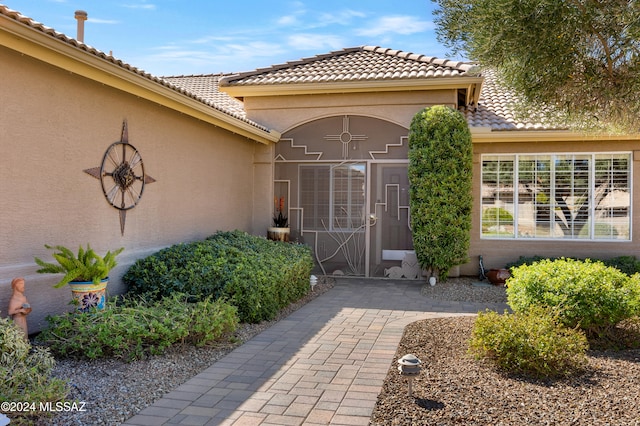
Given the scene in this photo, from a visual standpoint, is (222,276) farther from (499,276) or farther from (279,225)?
(499,276)

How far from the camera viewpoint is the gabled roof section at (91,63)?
5.28m

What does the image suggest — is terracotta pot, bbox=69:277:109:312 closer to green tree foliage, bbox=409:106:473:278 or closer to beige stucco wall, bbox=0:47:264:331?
beige stucco wall, bbox=0:47:264:331

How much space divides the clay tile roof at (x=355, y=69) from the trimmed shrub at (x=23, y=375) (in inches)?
338

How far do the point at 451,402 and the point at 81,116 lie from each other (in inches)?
216

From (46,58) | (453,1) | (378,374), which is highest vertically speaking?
(453,1)

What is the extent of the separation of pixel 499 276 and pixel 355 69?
5506mm

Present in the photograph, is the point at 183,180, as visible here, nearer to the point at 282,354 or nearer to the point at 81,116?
the point at 81,116

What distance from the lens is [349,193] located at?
484 inches

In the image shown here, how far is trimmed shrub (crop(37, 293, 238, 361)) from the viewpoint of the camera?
17.5 ft

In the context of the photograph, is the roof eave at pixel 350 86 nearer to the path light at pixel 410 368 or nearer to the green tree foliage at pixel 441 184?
the green tree foliage at pixel 441 184

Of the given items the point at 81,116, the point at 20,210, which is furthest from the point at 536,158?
the point at 20,210

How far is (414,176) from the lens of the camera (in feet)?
35.5

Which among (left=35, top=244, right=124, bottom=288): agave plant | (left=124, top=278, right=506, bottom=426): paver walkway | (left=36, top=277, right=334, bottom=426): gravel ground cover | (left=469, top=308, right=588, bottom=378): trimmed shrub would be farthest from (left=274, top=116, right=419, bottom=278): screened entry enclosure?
(left=35, top=244, right=124, bottom=288): agave plant

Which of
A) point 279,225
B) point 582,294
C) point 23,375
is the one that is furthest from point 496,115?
point 23,375
